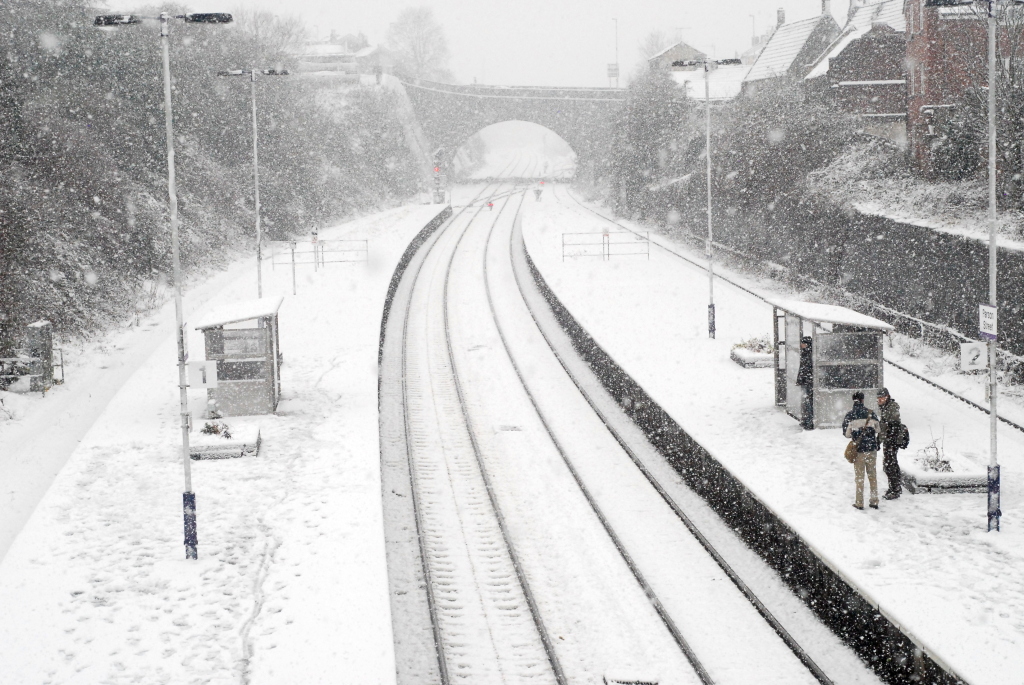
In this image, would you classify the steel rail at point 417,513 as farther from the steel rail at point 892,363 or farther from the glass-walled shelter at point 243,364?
the steel rail at point 892,363

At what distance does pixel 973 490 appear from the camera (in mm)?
15312

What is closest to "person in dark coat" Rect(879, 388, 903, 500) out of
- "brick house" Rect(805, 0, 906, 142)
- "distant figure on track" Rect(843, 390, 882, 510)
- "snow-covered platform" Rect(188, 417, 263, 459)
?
"distant figure on track" Rect(843, 390, 882, 510)

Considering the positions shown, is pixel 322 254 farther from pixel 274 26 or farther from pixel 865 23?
pixel 274 26

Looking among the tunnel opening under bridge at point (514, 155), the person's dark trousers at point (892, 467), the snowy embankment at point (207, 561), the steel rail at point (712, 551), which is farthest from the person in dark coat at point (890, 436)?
the tunnel opening under bridge at point (514, 155)

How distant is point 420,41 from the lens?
136500 mm

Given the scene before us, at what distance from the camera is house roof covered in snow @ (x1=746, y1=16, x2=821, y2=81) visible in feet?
187

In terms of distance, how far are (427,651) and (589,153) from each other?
7789 centimetres

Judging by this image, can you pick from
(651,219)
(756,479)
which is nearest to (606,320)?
(756,479)

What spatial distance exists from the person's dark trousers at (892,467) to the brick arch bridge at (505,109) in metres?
74.9

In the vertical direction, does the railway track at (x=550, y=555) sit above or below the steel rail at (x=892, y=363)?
below

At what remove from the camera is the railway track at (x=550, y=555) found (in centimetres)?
1179

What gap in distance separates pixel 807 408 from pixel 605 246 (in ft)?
89.8

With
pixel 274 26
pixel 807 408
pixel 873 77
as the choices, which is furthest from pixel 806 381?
pixel 274 26

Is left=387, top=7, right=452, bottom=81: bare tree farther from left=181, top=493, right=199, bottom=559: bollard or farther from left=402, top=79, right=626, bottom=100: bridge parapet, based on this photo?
left=181, top=493, right=199, bottom=559: bollard
